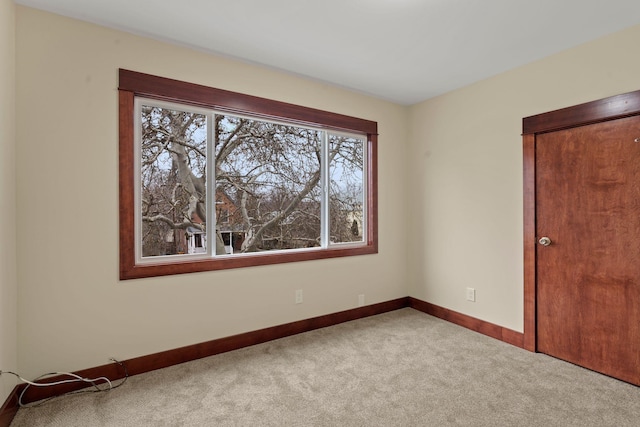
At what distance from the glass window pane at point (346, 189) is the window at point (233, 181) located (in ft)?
0.04

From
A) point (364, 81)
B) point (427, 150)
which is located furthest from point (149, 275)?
point (427, 150)

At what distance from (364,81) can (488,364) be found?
2.73m

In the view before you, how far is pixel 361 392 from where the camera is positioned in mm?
2135

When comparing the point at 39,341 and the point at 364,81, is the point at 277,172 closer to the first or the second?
the point at 364,81

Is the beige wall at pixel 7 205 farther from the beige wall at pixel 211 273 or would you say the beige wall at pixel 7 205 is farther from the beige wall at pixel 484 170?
the beige wall at pixel 484 170

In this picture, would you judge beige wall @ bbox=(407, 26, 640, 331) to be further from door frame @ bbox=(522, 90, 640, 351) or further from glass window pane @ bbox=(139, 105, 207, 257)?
glass window pane @ bbox=(139, 105, 207, 257)

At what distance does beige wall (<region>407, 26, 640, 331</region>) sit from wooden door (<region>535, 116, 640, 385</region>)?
223 millimetres

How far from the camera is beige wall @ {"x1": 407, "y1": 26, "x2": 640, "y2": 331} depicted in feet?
8.07

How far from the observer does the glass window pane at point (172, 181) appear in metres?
2.50

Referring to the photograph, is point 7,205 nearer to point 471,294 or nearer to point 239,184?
point 239,184

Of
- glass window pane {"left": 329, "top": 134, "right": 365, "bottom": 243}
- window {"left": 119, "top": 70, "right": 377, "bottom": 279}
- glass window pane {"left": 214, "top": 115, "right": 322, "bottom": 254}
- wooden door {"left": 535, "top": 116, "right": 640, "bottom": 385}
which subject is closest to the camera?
wooden door {"left": 535, "top": 116, "right": 640, "bottom": 385}

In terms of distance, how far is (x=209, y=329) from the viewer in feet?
8.77

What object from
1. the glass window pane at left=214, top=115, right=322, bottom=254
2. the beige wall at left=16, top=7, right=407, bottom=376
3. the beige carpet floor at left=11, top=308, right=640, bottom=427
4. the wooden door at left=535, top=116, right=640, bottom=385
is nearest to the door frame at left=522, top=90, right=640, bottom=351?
the wooden door at left=535, top=116, right=640, bottom=385

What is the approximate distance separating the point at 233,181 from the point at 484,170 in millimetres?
2382
